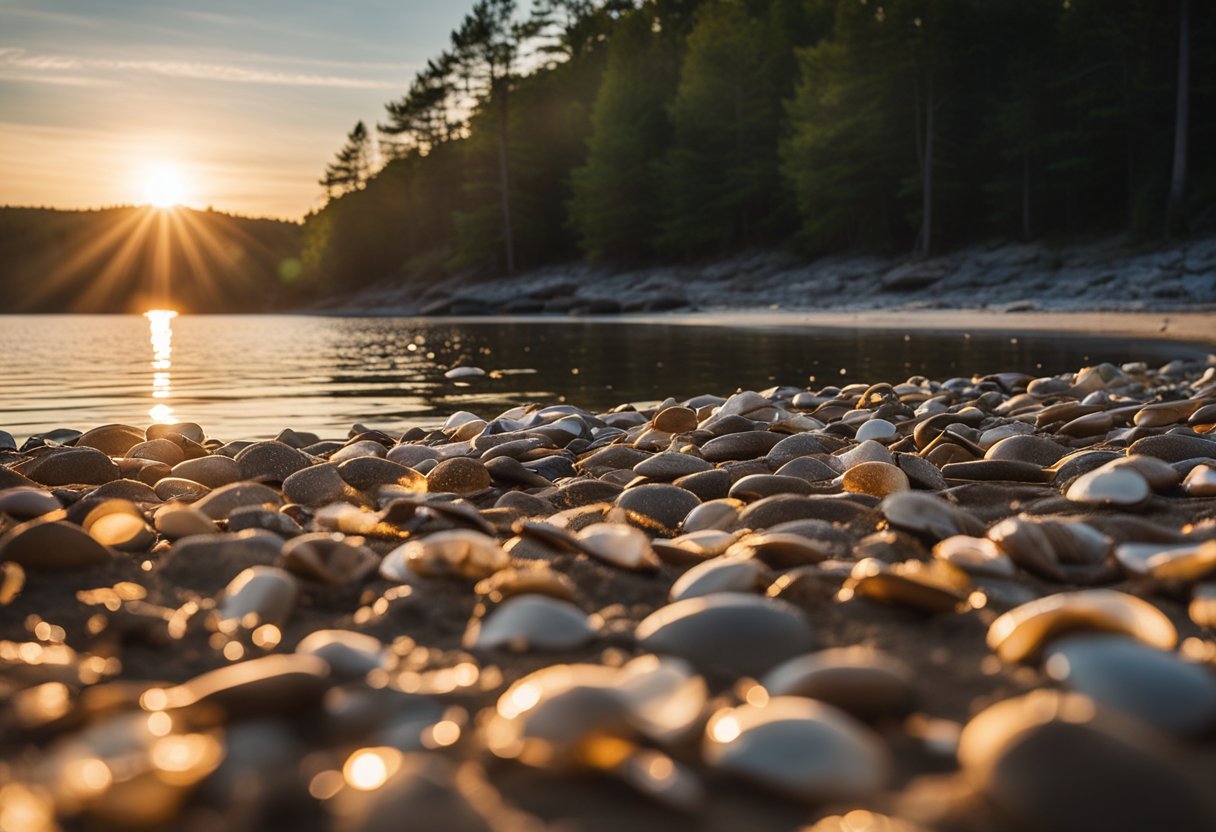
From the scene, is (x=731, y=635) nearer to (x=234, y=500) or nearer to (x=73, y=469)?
(x=234, y=500)

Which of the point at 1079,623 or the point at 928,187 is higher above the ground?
the point at 928,187

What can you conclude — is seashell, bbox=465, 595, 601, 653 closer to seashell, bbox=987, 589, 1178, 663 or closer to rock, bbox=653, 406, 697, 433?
seashell, bbox=987, 589, 1178, 663

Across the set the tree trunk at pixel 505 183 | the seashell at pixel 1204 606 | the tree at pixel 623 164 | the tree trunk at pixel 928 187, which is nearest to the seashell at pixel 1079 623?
the seashell at pixel 1204 606

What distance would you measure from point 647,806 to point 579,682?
178 mm

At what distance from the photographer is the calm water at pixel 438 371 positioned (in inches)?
252

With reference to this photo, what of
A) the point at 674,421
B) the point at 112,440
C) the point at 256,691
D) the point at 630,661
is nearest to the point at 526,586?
the point at 630,661

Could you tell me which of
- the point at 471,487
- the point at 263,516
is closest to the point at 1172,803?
the point at 263,516

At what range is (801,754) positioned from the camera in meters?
0.94

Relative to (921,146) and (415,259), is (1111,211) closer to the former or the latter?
(921,146)

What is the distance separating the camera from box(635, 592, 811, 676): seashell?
129 centimetres

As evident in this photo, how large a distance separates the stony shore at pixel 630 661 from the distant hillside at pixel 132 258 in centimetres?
8090

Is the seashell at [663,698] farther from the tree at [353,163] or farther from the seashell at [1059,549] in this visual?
the tree at [353,163]

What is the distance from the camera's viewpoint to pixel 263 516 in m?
2.18

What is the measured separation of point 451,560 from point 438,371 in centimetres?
859
